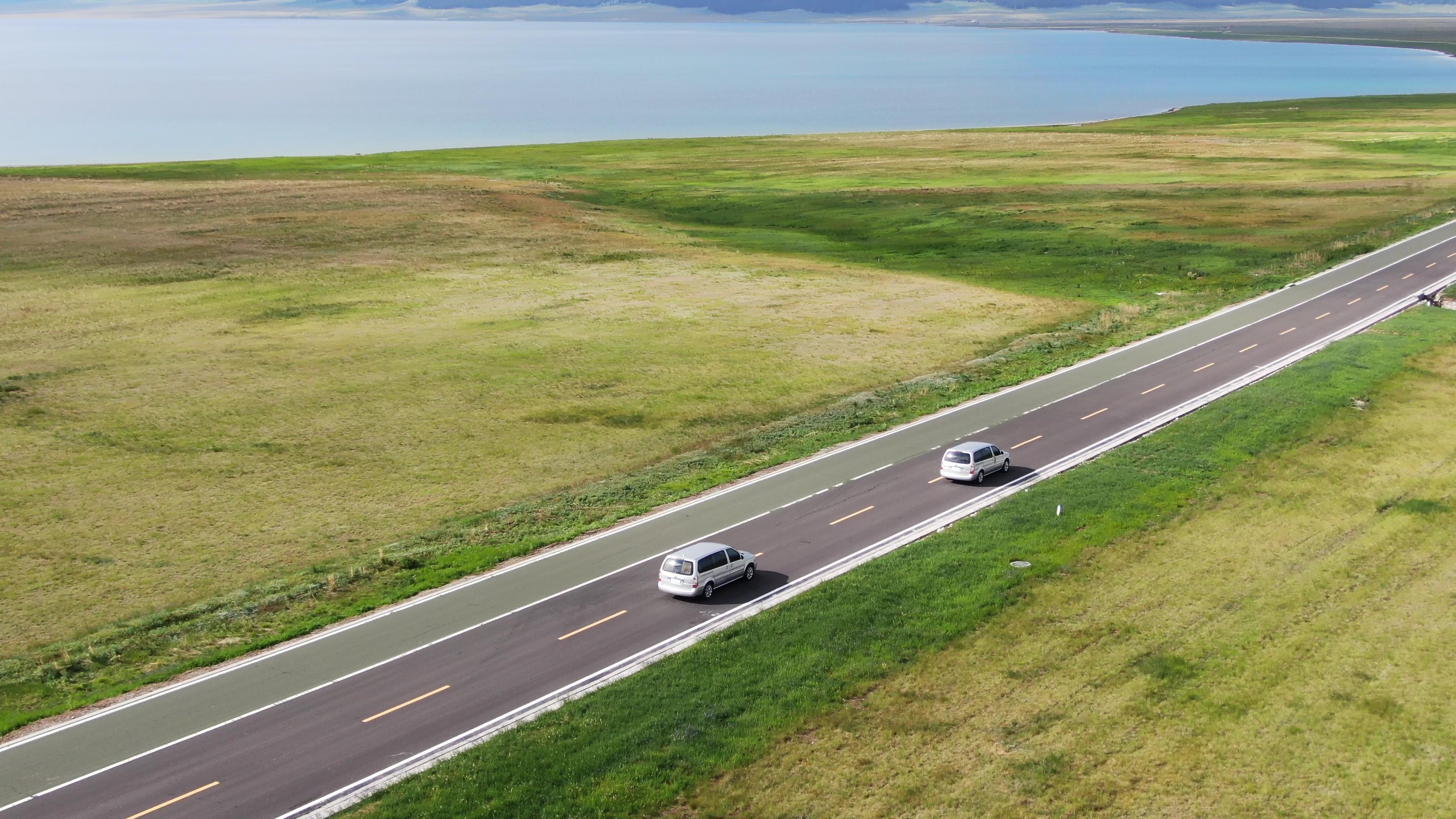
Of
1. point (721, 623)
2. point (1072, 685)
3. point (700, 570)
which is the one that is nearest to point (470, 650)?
point (700, 570)

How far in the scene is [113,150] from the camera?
183m

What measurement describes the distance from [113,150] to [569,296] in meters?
141

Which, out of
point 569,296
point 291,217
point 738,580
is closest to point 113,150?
point 291,217

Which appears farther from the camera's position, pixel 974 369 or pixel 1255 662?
pixel 974 369

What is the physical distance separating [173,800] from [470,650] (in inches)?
318

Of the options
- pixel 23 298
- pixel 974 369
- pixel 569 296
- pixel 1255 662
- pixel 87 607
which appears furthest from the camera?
pixel 569 296

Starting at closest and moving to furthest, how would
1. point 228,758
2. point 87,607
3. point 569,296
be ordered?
point 228,758 → point 87,607 → point 569,296

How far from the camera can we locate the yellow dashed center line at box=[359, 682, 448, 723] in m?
26.9

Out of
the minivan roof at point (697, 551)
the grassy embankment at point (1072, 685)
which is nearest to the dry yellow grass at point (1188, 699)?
the grassy embankment at point (1072, 685)

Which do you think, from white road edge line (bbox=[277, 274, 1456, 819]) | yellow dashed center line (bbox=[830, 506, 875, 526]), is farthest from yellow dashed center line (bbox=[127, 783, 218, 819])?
yellow dashed center line (bbox=[830, 506, 875, 526])

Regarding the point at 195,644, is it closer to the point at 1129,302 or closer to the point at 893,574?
the point at 893,574

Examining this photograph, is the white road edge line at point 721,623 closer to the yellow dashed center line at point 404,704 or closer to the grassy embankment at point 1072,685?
the grassy embankment at point 1072,685

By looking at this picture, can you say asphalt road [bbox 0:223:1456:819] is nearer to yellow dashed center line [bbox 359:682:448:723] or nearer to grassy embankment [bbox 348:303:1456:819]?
yellow dashed center line [bbox 359:682:448:723]

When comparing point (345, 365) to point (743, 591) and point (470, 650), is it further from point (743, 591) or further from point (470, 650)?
point (743, 591)
